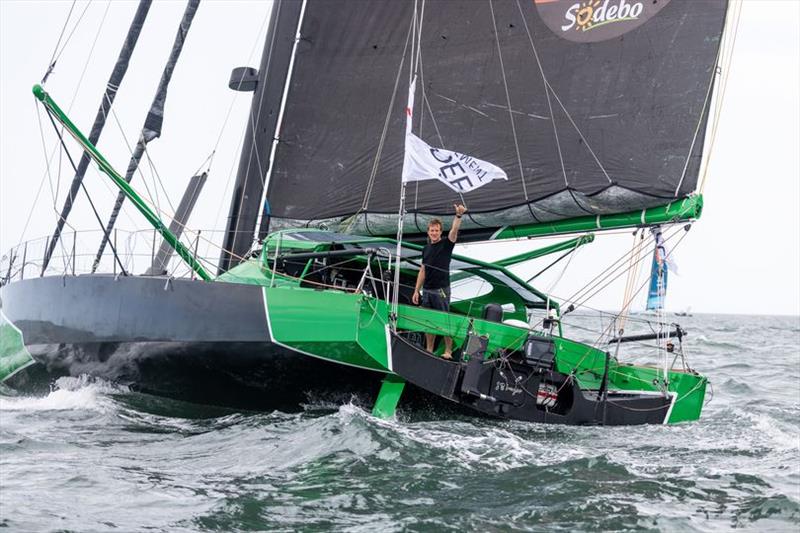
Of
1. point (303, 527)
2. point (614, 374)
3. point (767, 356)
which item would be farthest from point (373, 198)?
point (767, 356)

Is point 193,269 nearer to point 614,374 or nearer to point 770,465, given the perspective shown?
point 614,374

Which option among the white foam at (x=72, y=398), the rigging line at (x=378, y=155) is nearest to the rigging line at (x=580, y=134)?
the rigging line at (x=378, y=155)

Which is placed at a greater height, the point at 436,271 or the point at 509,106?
the point at 509,106

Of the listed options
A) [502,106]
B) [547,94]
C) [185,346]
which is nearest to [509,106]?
[502,106]

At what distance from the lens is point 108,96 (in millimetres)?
11852

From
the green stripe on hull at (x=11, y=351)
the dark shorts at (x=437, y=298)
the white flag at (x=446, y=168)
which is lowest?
the green stripe on hull at (x=11, y=351)

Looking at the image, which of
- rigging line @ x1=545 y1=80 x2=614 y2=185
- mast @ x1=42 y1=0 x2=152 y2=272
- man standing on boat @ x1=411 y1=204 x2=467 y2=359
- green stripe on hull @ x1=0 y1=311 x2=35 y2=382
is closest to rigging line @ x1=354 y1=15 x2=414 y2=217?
rigging line @ x1=545 y1=80 x2=614 y2=185

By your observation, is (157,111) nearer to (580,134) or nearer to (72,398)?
(72,398)

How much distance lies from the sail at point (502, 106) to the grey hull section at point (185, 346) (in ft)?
9.77

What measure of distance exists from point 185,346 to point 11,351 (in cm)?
396

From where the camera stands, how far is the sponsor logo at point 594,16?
405 inches

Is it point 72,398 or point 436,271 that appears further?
point 72,398

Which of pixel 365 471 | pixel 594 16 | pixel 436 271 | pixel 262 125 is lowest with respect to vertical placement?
pixel 365 471

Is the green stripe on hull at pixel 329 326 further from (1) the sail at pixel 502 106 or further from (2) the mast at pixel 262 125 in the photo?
(2) the mast at pixel 262 125
